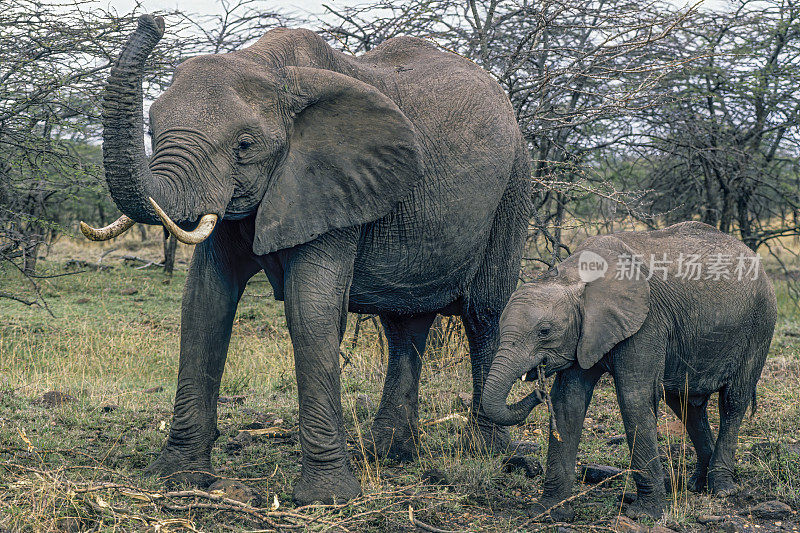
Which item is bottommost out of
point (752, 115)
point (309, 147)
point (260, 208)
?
point (260, 208)

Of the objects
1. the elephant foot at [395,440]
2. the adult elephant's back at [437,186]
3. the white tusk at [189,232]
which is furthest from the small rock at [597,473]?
the white tusk at [189,232]

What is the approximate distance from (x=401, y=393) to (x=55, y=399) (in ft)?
9.02

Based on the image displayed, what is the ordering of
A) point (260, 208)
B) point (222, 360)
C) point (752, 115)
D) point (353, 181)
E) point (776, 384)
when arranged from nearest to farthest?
point (260, 208), point (353, 181), point (222, 360), point (776, 384), point (752, 115)

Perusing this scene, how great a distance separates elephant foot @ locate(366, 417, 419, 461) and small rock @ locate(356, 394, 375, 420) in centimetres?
81

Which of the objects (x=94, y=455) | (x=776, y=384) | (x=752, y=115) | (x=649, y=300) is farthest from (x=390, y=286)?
(x=752, y=115)

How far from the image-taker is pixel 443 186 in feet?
17.5

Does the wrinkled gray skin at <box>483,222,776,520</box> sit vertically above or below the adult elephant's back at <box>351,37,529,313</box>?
below

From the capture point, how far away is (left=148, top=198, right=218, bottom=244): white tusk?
3742mm

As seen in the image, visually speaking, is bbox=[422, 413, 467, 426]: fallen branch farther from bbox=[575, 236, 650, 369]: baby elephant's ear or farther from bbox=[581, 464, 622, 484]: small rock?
bbox=[575, 236, 650, 369]: baby elephant's ear

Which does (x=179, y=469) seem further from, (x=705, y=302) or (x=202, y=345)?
(x=705, y=302)

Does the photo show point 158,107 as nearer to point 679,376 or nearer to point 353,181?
point 353,181

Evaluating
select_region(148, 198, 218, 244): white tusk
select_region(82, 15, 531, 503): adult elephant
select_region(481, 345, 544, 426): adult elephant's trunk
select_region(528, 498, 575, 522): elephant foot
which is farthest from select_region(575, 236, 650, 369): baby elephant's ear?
select_region(148, 198, 218, 244): white tusk

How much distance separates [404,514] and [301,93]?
233 cm

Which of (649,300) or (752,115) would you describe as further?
(752,115)
